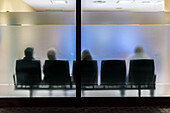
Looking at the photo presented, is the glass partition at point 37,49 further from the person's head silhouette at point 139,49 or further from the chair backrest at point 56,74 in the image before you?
the person's head silhouette at point 139,49

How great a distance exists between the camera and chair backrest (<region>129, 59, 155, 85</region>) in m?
3.60

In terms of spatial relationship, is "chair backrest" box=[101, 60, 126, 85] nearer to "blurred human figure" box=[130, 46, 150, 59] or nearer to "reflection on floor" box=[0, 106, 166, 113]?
"blurred human figure" box=[130, 46, 150, 59]

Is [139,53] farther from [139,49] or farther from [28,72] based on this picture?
[28,72]

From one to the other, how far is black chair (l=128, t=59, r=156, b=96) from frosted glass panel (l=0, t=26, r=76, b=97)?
4.04 feet

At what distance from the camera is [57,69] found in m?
3.63

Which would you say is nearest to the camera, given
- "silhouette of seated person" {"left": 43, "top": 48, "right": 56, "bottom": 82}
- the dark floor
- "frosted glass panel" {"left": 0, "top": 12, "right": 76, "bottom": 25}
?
the dark floor

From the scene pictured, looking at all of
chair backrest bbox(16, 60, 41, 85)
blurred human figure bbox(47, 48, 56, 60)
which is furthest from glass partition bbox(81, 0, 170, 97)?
chair backrest bbox(16, 60, 41, 85)

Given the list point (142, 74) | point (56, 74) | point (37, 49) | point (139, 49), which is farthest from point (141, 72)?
point (37, 49)

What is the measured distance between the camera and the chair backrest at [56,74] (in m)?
3.60

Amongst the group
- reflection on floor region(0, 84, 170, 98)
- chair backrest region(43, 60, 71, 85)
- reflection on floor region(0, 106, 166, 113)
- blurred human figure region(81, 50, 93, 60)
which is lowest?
reflection on floor region(0, 106, 166, 113)

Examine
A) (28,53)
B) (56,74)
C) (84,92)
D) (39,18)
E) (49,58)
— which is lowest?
(84,92)

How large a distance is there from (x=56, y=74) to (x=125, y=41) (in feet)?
5.09

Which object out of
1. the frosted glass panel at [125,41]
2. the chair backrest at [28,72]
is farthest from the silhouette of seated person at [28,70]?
the frosted glass panel at [125,41]

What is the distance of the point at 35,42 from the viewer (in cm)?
352
